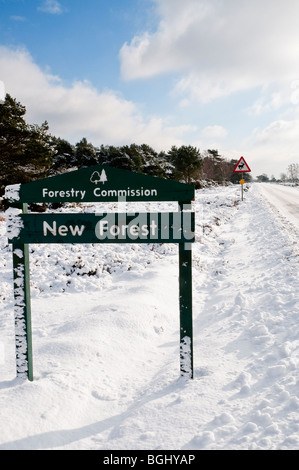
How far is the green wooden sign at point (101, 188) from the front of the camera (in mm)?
2996

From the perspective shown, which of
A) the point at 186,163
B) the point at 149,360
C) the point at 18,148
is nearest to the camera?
the point at 149,360

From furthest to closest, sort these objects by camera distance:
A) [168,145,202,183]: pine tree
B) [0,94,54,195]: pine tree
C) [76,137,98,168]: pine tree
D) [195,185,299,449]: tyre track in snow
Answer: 1. [168,145,202,183]: pine tree
2. [76,137,98,168]: pine tree
3. [0,94,54,195]: pine tree
4. [195,185,299,449]: tyre track in snow

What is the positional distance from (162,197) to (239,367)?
1.93m

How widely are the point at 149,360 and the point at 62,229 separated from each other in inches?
75.5

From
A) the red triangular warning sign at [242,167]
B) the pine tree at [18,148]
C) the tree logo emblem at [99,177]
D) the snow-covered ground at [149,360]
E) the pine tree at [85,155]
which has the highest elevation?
the pine tree at [85,155]

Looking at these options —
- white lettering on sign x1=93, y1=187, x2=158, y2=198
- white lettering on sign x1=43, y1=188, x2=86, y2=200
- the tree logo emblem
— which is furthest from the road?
white lettering on sign x1=43, y1=188, x2=86, y2=200

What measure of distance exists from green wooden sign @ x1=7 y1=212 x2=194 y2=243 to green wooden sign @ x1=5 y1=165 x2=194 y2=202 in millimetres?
181

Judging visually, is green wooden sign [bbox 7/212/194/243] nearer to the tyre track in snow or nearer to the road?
the tyre track in snow

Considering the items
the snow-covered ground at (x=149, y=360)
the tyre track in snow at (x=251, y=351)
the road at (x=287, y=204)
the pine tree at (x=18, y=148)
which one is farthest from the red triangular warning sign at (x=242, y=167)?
the pine tree at (x=18, y=148)

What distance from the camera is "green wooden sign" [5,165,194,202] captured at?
3.00 metres

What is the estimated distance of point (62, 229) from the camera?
315 centimetres

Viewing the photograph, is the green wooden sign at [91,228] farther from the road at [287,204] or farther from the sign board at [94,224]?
the road at [287,204]

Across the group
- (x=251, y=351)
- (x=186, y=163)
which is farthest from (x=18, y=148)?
(x=186, y=163)

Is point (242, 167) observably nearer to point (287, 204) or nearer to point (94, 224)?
point (287, 204)
